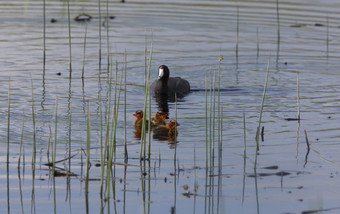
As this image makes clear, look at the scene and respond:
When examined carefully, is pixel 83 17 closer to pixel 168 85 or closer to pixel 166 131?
pixel 168 85

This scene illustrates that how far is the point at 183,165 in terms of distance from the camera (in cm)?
949

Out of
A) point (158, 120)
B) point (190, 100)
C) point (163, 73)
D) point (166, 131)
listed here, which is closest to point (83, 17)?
point (163, 73)

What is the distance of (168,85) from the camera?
52.1 feet

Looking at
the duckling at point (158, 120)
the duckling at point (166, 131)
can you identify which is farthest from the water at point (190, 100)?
the duckling at point (158, 120)

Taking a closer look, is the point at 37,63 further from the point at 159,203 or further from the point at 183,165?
the point at 159,203

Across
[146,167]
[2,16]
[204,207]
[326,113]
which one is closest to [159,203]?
[204,207]

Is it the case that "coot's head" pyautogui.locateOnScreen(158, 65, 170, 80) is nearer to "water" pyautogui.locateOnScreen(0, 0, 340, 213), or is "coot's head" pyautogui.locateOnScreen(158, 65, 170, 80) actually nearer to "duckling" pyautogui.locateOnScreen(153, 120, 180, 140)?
"water" pyautogui.locateOnScreen(0, 0, 340, 213)

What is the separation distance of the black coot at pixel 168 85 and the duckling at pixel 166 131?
3809 millimetres

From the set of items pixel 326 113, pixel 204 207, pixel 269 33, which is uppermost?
pixel 269 33

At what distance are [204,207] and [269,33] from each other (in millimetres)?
13843

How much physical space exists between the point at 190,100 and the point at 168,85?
50.6 inches

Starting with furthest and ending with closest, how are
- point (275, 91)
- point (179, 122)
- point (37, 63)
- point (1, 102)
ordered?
point (37, 63), point (275, 91), point (1, 102), point (179, 122)

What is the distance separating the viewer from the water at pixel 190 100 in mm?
8414

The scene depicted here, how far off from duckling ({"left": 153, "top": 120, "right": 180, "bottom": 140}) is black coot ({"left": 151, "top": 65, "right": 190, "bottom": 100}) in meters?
3.81
